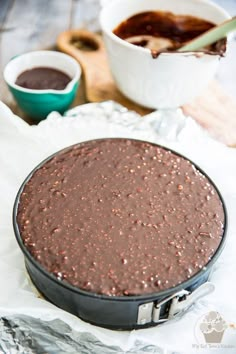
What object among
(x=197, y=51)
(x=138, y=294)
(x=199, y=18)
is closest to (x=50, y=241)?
(x=138, y=294)

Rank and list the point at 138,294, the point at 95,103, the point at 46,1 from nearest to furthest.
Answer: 1. the point at 138,294
2. the point at 95,103
3. the point at 46,1

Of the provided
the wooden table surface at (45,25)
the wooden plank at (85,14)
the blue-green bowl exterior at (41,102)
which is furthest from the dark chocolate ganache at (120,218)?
the wooden plank at (85,14)

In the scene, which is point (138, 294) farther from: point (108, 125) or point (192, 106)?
Result: point (192, 106)

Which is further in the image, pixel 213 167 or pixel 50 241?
pixel 213 167
